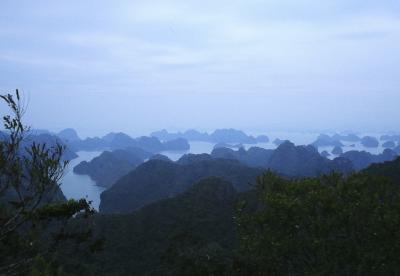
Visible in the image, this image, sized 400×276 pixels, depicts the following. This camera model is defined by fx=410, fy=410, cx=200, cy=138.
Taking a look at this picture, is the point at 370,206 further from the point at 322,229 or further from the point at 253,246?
the point at 253,246

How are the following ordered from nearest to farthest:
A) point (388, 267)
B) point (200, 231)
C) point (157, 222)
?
1. point (388, 267)
2. point (200, 231)
3. point (157, 222)

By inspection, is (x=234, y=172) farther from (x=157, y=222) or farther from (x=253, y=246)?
(x=253, y=246)

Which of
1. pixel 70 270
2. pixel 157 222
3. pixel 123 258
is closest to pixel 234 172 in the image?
pixel 157 222

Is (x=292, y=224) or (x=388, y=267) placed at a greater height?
(x=292, y=224)

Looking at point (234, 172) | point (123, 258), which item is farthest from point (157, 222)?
point (234, 172)

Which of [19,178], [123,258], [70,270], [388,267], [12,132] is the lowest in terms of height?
[123,258]

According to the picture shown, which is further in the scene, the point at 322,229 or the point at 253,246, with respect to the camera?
the point at 253,246

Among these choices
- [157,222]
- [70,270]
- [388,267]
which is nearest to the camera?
[388,267]
